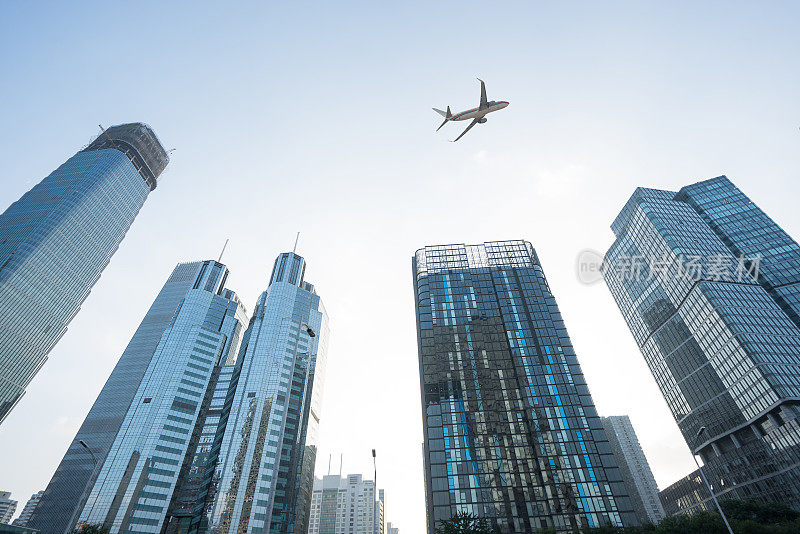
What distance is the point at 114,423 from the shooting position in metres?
161

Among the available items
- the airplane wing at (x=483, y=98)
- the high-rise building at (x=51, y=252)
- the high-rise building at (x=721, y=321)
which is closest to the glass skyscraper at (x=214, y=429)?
the high-rise building at (x=51, y=252)

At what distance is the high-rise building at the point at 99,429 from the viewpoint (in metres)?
145

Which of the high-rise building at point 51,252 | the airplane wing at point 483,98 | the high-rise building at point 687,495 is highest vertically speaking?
the high-rise building at point 51,252

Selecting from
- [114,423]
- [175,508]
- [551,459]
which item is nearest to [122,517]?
[175,508]

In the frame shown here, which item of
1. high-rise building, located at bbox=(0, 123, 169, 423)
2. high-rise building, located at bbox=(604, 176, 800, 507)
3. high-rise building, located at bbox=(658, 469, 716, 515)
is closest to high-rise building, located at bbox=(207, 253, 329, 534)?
high-rise building, located at bbox=(0, 123, 169, 423)

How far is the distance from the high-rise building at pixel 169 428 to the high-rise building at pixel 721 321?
5587 inches

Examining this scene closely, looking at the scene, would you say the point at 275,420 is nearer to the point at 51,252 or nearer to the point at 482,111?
the point at 482,111

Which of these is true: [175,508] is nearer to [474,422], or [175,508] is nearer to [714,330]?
[474,422]

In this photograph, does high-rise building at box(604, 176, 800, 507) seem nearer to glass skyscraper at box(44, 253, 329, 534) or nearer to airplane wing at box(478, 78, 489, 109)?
airplane wing at box(478, 78, 489, 109)

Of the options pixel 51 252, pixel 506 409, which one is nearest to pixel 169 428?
pixel 51 252

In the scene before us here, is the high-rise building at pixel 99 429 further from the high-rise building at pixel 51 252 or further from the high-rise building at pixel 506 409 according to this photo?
the high-rise building at pixel 506 409

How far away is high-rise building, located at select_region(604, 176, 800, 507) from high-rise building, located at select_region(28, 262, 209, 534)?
17595 cm

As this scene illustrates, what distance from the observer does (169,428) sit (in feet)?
433

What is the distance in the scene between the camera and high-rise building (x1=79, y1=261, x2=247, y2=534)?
117m
